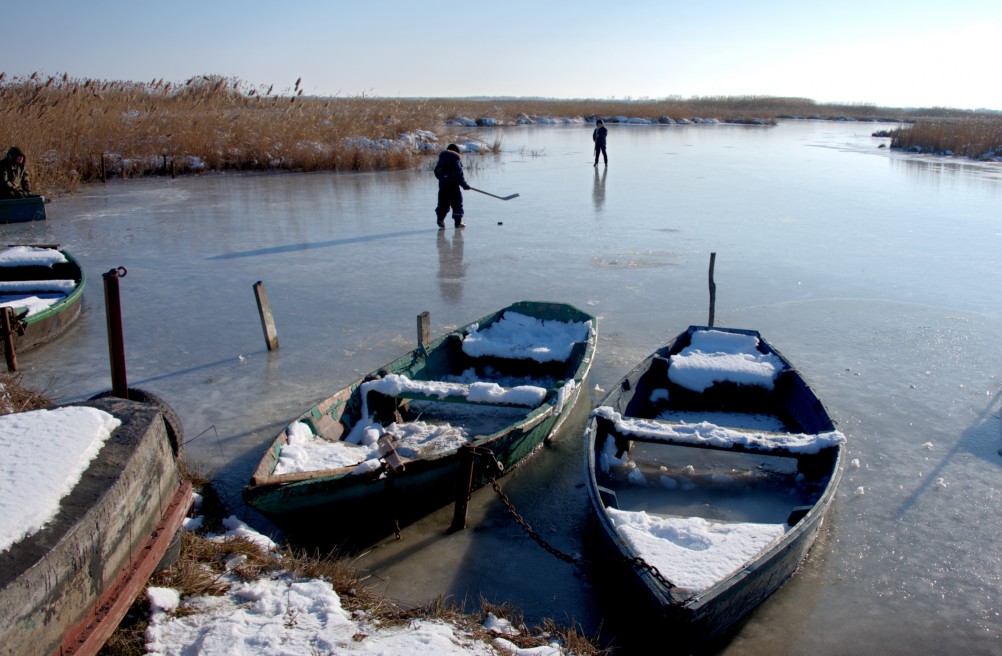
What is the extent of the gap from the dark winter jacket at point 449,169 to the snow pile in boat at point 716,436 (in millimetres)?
8469

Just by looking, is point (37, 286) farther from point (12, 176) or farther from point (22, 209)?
point (12, 176)

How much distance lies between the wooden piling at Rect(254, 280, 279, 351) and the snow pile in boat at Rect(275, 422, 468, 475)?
227cm

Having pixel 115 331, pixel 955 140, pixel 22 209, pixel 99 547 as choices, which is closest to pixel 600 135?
pixel 22 209

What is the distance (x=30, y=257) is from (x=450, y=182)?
6.40 m

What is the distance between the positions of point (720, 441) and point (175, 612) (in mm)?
3233

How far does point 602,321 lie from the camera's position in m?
8.27

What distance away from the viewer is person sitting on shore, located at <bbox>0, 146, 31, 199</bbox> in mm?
13578

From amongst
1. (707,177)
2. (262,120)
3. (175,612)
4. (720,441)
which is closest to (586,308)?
(720,441)

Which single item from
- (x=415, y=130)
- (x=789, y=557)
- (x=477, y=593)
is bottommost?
(x=477, y=593)

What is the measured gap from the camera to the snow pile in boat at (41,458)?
8.66 feet

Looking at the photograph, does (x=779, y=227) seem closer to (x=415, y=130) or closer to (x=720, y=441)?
(x=720, y=441)

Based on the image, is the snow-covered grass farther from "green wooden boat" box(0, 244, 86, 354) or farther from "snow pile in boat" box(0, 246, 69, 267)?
"snow pile in boat" box(0, 246, 69, 267)

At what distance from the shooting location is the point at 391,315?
27.6 ft

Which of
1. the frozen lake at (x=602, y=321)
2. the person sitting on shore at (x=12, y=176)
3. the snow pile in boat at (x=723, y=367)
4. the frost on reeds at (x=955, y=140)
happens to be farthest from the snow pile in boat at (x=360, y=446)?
the frost on reeds at (x=955, y=140)
